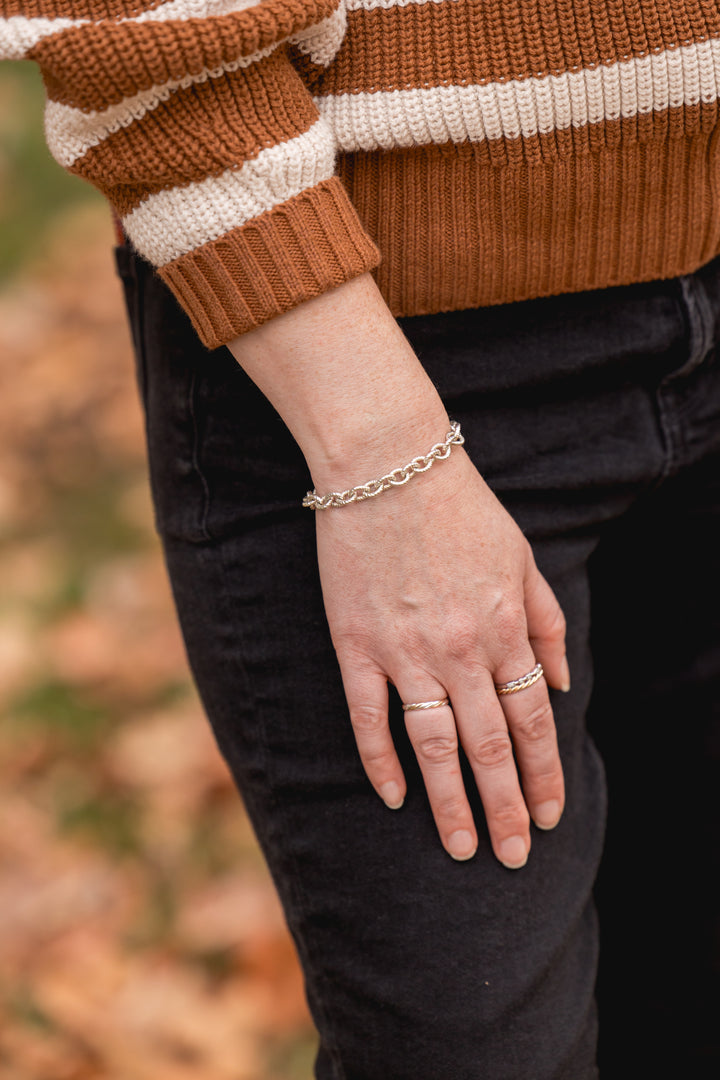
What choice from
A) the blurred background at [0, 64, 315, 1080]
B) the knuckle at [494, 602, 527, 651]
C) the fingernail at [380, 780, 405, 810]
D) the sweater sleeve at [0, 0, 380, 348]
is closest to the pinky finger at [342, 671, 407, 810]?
the fingernail at [380, 780, 405, 810]

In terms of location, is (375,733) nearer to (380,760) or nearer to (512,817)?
(380,760)

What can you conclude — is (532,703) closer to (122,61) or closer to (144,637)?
(122,61)

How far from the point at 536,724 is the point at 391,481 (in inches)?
10.2

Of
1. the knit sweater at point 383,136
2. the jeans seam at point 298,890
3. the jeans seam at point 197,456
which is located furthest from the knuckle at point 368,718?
the knit sweater at point 383,136

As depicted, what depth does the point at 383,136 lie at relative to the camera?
832 mm

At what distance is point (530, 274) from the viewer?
0.92 m

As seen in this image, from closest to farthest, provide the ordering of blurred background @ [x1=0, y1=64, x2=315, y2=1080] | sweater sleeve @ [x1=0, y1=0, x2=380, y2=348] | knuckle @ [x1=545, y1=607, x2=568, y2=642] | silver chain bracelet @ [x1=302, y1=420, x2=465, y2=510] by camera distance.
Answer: sweater sleeve @ [x1=0, y1=0, x2=380, y2=348] → silver chain bracelet @ [x1=302, y1=420, x2=465, y2=510] → knuckle @ [x1=545, y1=607, x2=568, y2=642] → blurred background @ [x1=0, y1=64, x2=315, y2=1080]

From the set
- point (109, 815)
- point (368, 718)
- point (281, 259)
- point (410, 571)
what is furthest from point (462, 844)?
point (109, 815)

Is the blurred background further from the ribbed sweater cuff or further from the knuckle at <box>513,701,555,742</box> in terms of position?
the ribbed sweater cuff

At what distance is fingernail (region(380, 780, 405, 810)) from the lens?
0.91 m

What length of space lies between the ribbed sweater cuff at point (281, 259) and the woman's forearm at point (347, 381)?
0.05 feet

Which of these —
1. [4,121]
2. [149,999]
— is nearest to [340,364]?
[149,999]

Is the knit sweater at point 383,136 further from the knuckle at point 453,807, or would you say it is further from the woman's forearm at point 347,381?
the knuckle at point 453,807

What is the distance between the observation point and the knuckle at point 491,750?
894 mm
